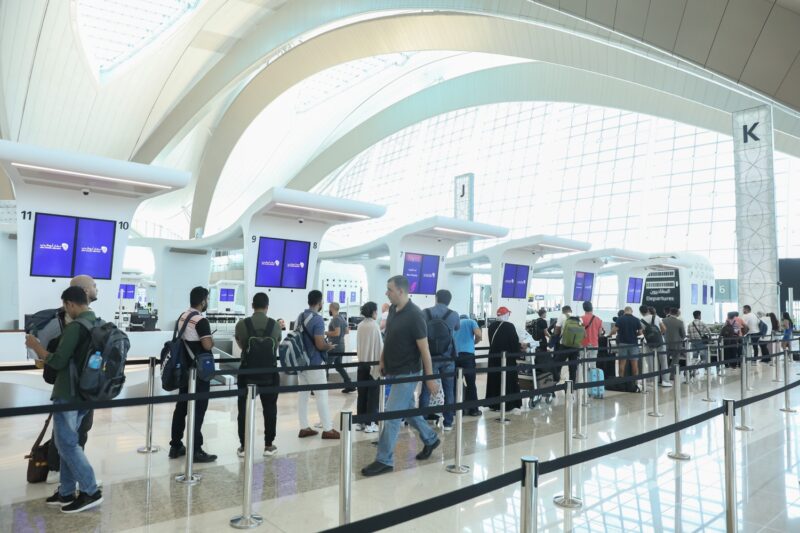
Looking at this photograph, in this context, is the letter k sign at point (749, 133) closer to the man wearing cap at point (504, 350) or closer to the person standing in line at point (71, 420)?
the man wearing cap at point (504, 350)

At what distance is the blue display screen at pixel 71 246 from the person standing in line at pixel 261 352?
3846 millimetres

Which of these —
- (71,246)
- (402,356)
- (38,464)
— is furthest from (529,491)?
(71,246)

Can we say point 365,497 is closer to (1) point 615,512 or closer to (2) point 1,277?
(1) point 615,512

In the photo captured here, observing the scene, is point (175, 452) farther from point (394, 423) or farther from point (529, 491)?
point (529, 491)

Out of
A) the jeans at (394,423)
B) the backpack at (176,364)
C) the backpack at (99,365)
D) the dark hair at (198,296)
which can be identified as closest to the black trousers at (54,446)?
the backpack at (99,365)

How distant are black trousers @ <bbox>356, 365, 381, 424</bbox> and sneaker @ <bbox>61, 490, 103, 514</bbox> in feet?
10.8

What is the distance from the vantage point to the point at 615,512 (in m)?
4.13

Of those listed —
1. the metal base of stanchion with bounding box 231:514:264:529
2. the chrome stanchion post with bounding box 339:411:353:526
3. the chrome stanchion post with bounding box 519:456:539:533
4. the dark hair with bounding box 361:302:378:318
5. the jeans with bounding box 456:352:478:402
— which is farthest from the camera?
the jeans with bounding box 456:352:478:402

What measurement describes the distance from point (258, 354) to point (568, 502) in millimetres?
3221

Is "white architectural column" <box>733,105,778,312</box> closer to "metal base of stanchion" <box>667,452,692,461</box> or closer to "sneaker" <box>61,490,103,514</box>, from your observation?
"metal base of stanchion" <box>667,452,692,461</box>

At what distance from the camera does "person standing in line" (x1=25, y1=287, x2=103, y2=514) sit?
→ 12.9 ft

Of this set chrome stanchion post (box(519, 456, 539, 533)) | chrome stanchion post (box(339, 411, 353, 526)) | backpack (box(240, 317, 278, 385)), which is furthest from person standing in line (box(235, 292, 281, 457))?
chrome stanchion post (box(519, 456, 539, 533))

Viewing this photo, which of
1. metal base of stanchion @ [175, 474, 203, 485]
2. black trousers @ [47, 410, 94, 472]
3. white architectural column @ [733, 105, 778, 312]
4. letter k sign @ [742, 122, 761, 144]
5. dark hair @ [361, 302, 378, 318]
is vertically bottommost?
metal base of stanchion @ [175, 474, 203, 485]

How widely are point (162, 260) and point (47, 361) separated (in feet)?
30.4
